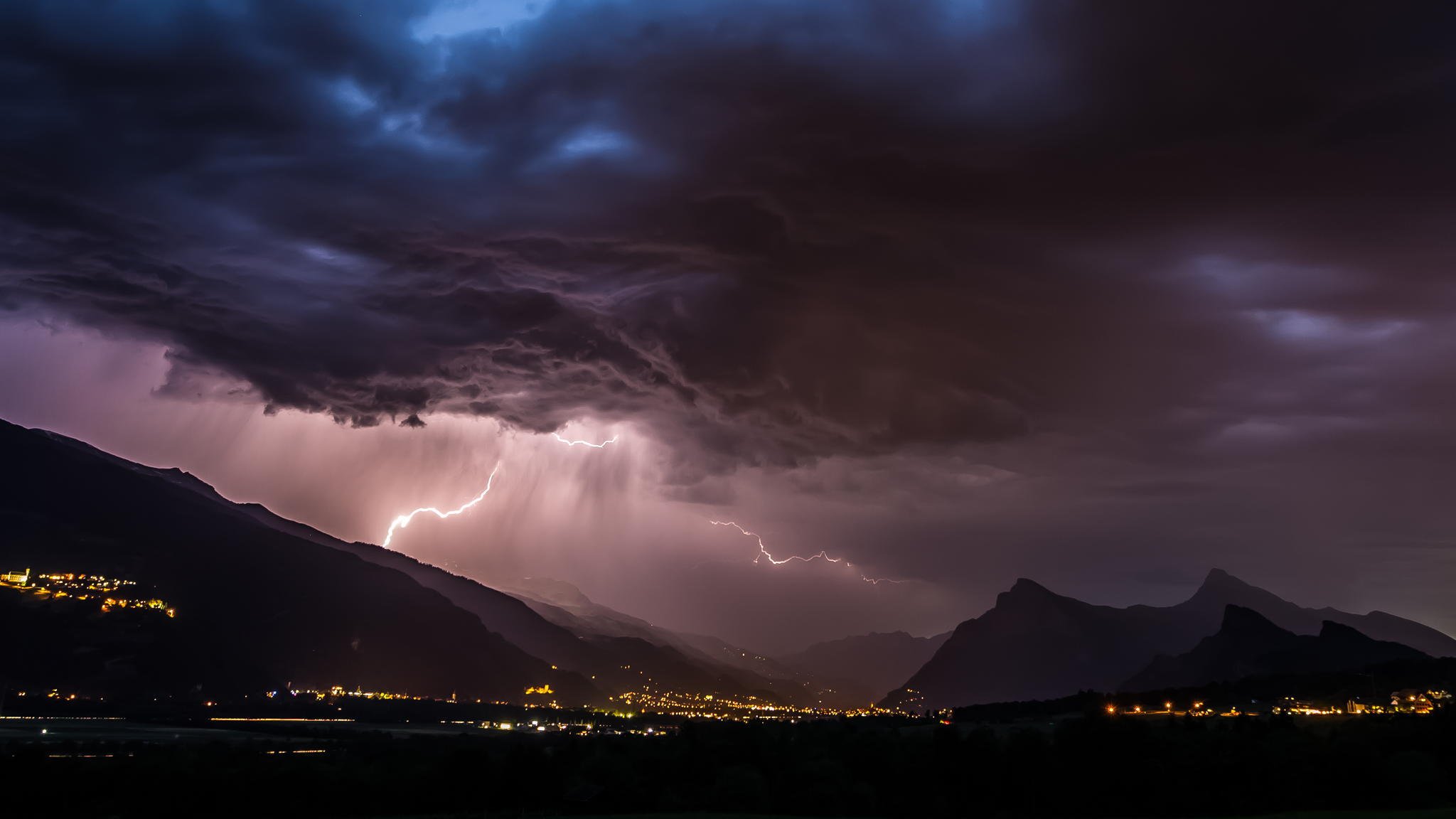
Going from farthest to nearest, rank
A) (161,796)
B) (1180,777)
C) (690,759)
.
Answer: (690,759)
(161,796)
(1180,777)

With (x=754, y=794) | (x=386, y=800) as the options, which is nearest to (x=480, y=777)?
(x=386, y=800)

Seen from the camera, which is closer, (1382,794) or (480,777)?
(1382,794)

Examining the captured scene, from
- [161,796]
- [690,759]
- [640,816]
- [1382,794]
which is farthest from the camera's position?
[690,759]

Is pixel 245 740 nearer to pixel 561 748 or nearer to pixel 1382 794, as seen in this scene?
pixel 561 748

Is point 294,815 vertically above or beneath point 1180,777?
beneath

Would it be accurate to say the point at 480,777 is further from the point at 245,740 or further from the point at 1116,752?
the point at 245,740

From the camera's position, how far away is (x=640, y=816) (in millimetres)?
75438

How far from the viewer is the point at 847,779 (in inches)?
4833

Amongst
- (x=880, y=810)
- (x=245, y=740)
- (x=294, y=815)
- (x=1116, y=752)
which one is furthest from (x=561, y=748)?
(x=245, y=740)

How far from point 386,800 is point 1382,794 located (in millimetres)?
108651

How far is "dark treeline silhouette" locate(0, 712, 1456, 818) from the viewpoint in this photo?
10831cm

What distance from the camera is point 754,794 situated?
11525 centimetres

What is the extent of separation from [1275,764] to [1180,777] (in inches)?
419

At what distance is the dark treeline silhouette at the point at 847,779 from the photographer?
108 m
